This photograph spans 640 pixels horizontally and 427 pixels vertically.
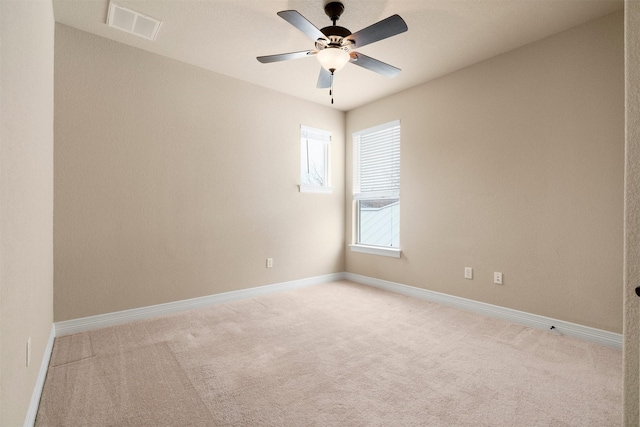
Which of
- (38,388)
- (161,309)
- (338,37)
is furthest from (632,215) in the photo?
Result: (161,309)

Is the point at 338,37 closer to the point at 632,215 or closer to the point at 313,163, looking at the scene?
the point at 632,215

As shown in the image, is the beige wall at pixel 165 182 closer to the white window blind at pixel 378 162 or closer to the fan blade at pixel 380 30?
the white window blind at pixel 378 162

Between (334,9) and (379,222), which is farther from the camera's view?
(379,222)

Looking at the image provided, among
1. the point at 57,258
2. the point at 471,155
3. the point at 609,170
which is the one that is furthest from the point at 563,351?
the point at 57,258

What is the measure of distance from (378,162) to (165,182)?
276 centimetres

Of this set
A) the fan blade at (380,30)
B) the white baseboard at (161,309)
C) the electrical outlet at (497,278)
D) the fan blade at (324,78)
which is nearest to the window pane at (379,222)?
the white baseboard at (161,309)

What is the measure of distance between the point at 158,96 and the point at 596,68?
3.98 meters

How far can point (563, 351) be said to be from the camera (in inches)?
90.7

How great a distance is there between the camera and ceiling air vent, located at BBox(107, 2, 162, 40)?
2395mm

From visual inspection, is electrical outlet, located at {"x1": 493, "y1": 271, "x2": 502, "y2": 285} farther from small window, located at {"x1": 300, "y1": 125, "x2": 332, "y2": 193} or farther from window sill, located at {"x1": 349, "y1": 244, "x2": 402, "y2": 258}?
small window, located at {"x1": 300, "y1": 125, "x2": 332, "y2": 193}

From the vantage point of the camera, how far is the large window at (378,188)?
411 centimetres

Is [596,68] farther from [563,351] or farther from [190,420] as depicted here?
[190,420]

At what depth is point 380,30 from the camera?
2066 millimetres

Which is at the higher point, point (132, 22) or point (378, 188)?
point (132, 22)
